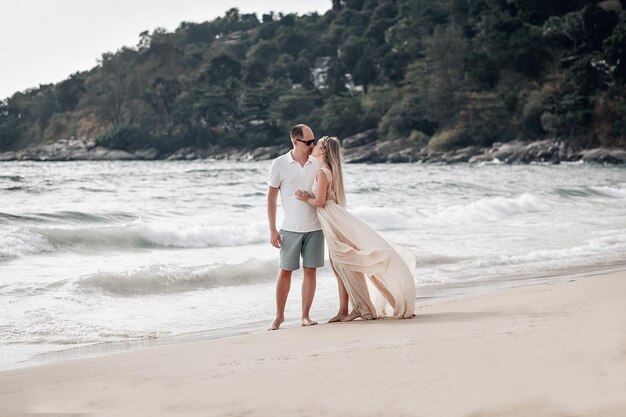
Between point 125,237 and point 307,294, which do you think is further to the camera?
point 125,237

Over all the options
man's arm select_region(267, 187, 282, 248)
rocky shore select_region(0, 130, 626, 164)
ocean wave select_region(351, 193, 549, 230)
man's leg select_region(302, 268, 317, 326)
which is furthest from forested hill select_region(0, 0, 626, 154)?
man's arm select_region(267, 187, 282, 248)

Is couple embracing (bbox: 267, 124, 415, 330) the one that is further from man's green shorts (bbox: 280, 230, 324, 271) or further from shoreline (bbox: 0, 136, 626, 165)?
shoreline (bbox: 0, 136, 626, 165)

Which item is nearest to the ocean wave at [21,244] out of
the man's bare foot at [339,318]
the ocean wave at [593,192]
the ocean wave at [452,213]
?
the man's bare foot at [339,318]

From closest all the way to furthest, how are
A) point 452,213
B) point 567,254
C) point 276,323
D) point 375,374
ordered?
point 375,374
point 276,323
point 567,254
point 452,213

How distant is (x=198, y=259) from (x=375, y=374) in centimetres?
753

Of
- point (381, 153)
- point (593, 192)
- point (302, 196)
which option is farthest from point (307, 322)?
point (381, 153)

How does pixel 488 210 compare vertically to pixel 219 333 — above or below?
below

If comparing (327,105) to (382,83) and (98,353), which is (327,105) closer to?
(382,83)

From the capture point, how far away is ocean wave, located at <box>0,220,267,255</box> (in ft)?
37.2

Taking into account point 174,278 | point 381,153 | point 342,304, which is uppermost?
point 342,304

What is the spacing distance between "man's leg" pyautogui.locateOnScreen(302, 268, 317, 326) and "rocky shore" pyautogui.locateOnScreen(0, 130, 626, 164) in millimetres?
53205

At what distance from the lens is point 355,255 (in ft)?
20.6

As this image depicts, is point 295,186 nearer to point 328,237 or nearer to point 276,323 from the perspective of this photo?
point 328,237

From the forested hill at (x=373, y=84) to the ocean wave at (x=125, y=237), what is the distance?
52.5 metres
